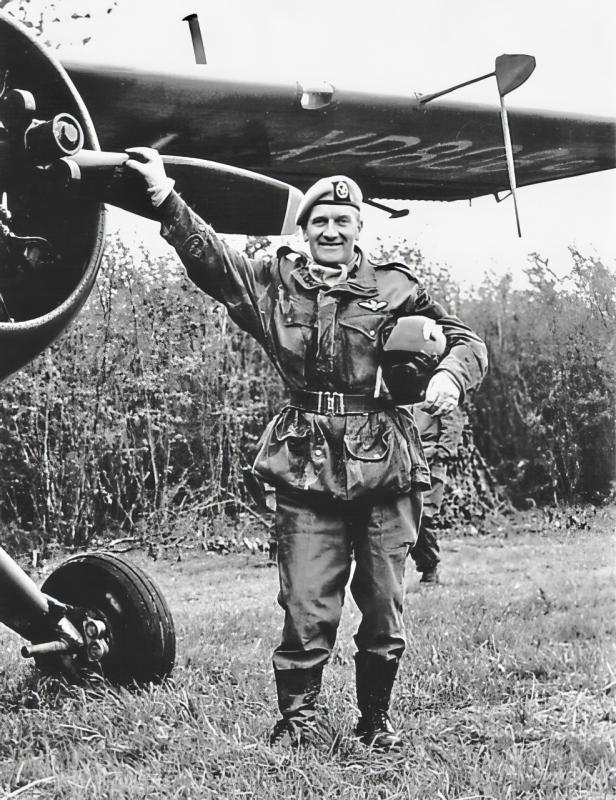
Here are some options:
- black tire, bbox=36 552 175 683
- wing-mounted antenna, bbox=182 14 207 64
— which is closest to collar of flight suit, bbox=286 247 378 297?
wing-mounted antenna, bbox=182 14 207 64

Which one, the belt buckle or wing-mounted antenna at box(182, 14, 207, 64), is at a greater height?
wing-mounted antenna at box(182, 14, 207, 64)

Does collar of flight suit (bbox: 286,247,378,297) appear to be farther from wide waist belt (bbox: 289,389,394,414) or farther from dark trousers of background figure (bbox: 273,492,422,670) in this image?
dark trousers of background figure (bbox: 273,492,422,670)

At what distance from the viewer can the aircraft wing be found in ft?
11.5

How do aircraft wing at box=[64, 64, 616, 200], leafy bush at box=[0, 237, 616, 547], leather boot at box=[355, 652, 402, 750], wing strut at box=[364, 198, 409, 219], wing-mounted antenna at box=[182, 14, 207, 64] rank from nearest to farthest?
leather boot at box=[355, 652, 402, 750]
wing-mounted antenna at box=[182, 14, 207, 64]
aircraft wing at box=[64, 64, 616, 200]
wing strut at box=[364, 198, 409, 219]
leafy bush at box=[0, 237, 616, 547]

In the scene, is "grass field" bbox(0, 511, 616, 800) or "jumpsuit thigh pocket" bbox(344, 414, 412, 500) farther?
"jumpsuit thigh pocket" bbox(344, 414, 412, 500)

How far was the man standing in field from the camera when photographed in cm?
236

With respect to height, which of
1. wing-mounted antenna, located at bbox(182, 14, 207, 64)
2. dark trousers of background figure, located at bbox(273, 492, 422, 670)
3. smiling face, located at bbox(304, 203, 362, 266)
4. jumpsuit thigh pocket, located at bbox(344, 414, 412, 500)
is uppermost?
wing-mounted antenna, located at bbox(182, 14, 207, 64)

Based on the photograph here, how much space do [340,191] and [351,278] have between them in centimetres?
24

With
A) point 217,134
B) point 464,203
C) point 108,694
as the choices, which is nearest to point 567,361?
point 464,203

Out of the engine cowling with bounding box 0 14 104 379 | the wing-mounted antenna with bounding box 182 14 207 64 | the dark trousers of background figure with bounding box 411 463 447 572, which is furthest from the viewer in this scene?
the dark trousers of background figure with bounding box 411 463 447 572

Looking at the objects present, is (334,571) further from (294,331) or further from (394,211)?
(394,211)

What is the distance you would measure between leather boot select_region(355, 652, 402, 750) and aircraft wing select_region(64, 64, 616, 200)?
2.25m

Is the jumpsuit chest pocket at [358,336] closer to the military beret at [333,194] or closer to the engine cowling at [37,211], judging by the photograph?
the military beret at [333,194]

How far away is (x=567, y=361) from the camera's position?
496 cm
